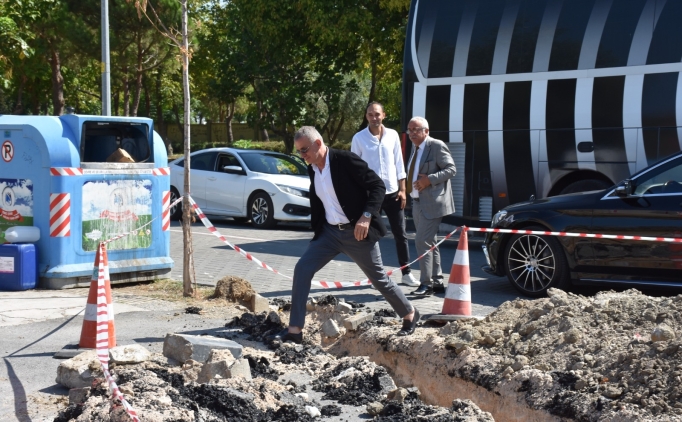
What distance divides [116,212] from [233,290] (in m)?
1.91

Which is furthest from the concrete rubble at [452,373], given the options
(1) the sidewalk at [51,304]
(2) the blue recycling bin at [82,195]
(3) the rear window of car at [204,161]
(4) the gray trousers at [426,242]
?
(3) the rear window of car at [204,161]

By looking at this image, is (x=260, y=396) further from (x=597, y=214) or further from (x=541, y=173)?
(x=541, y=173)

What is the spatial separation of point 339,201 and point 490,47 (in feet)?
24.6

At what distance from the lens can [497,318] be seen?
260 inches

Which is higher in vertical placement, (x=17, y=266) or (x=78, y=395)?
(x=17, y=266)

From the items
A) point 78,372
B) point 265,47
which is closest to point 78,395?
point 78,372

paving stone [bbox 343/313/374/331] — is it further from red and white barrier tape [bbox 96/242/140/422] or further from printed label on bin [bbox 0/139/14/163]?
printed label on bin [bbox 0/139/14/163]

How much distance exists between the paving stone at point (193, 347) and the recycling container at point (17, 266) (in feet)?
12.1

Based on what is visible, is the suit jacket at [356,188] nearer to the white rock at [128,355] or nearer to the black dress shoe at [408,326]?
the black dress shoe at [408,326]

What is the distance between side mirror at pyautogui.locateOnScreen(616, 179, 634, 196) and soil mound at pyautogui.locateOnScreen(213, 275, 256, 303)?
3.96 metres

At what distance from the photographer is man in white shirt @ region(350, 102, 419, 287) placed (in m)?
9.38

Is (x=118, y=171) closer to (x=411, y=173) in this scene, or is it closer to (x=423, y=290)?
(x=411, y=173)

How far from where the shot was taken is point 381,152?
9.40 m

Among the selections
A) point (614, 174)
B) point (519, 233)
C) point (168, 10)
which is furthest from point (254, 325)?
point (168, 10)
